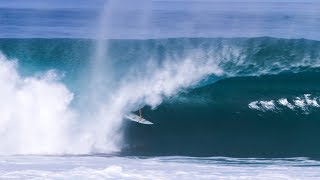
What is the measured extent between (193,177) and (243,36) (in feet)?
2.89

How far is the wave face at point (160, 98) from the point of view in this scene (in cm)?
Answer: 335

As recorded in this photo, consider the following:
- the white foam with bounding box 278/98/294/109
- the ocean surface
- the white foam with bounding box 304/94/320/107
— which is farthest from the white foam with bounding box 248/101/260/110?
the white foam with bounding box 304/94/320/107

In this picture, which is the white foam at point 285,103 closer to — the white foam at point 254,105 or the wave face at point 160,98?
the wave face at point 160,98

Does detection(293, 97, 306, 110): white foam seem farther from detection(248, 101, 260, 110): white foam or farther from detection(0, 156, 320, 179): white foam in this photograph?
detection(0, 156, 320, 179): white foam

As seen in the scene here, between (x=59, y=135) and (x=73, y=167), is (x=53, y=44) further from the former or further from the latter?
(x=73, y=167)

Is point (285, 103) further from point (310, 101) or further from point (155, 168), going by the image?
point (155, 168)

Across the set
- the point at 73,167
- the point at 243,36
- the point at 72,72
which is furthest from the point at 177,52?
the point at 73,167

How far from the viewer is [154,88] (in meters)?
3.57

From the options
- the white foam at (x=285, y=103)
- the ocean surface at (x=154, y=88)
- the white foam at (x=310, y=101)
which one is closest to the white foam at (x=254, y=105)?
the ocean surface at (x=154, y=88)

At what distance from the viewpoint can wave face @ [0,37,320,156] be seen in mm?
3354

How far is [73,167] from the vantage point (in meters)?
3.16

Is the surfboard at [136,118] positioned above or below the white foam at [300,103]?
below

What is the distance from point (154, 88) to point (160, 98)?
0.35 feet

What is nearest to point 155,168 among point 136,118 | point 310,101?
point 136,118
